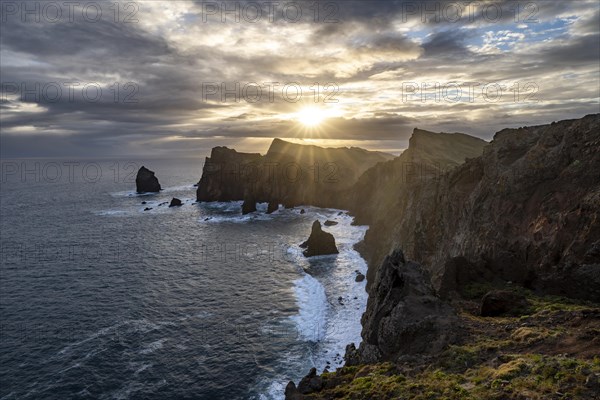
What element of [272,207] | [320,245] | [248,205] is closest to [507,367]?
[320,245]

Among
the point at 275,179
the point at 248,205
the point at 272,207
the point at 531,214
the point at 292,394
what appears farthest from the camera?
the point at 275,179

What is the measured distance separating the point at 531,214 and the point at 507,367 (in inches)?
818

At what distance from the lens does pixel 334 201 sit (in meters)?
154

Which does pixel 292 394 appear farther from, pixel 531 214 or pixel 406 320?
pixel 531 214

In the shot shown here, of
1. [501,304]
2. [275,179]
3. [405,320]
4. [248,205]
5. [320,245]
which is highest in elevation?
[275,179]

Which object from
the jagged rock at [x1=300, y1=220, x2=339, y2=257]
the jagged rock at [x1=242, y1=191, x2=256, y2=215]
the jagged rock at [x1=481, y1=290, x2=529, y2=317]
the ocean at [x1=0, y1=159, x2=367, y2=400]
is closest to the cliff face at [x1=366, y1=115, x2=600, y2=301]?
the jagged rock at [x1=481, y1=290, x2=529, y2=317]

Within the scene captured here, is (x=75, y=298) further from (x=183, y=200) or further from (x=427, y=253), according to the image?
(x=183, y=200)

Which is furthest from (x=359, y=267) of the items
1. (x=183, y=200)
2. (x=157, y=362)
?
(x=183, y=200)

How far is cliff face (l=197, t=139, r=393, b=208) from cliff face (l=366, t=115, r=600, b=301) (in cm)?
10610

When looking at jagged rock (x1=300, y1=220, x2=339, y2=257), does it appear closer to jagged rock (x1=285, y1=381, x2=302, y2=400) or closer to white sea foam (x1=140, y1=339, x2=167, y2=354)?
white sea foam (x1=140, y1=339, x2=167, y2=354)

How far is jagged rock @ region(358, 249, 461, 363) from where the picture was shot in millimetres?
24672

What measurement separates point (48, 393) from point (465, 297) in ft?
149

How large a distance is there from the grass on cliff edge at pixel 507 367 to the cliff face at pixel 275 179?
126138 mm

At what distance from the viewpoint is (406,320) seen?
25844 mm
